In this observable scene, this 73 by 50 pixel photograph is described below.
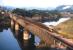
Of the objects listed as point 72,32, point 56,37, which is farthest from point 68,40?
point 56,37

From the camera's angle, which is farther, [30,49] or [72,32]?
[30,49]

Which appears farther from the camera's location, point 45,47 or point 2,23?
point 2,23

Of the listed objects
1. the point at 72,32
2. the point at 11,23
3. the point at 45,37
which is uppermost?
the point at 72,32

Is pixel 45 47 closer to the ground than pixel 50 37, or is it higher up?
closer to the ground

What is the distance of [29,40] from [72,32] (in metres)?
6.32

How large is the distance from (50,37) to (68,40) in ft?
3.90

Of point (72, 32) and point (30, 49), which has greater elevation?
point (72, 32)

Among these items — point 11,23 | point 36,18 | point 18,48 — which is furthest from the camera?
point 11,23

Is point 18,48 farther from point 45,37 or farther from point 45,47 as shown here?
point 45,37

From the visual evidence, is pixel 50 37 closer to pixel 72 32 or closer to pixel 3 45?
pixel 72 32

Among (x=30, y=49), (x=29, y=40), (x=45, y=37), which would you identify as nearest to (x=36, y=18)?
(x=29, y=40)

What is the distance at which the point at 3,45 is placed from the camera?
1060 centimetres

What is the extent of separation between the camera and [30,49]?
9219 millimetres

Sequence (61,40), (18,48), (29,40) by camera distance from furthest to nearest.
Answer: (29,40), (18,48), (61,40)
